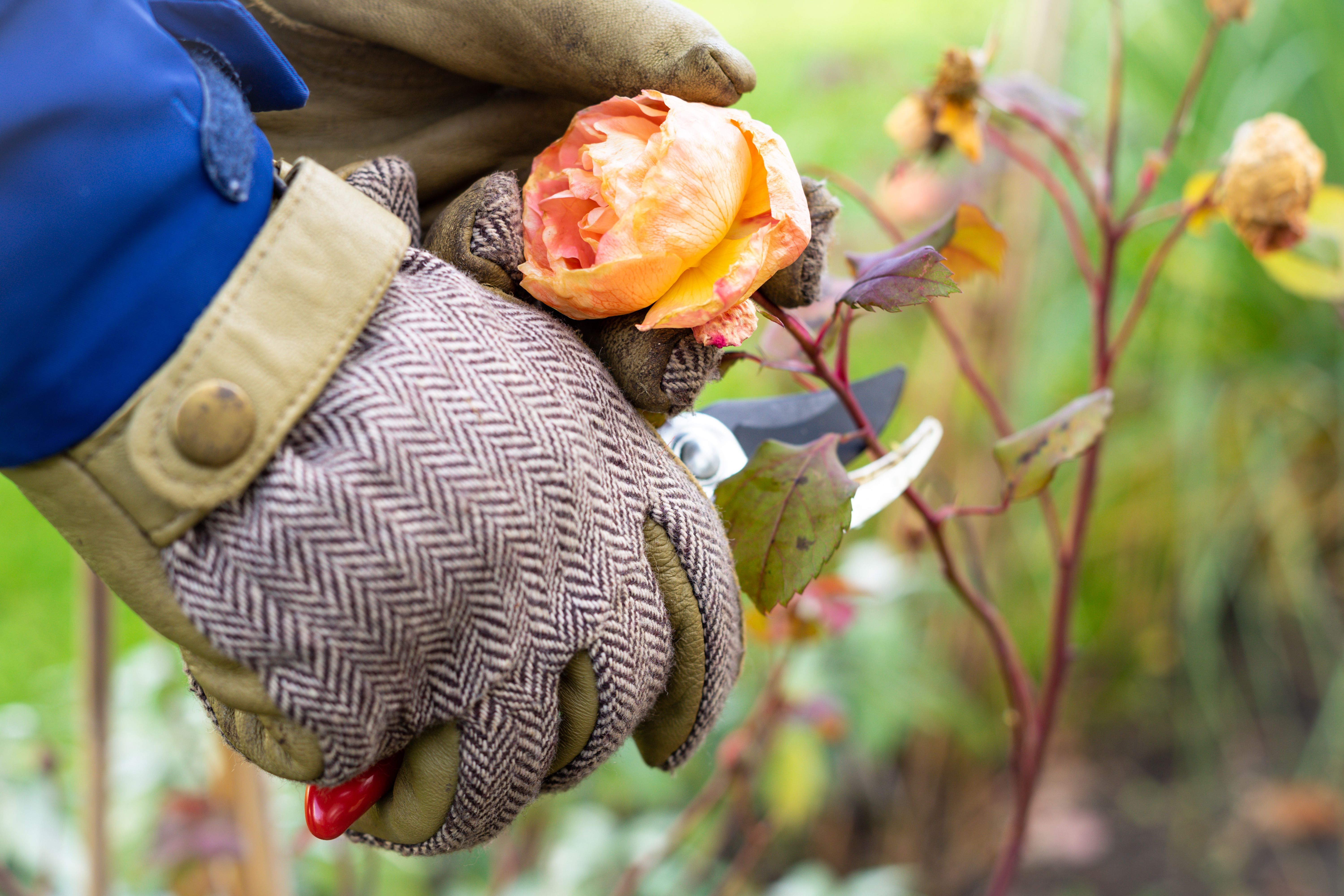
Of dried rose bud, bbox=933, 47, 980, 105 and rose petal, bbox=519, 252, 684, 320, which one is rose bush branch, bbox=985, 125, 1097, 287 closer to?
dried rose bud, bbox=933, 47, 980, 105

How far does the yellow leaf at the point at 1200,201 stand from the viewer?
714mm

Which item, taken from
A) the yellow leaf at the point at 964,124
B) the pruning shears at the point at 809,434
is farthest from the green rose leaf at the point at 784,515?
the yellow leaf at the point at 964,124

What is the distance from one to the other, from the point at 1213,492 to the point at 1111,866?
637 millimetres

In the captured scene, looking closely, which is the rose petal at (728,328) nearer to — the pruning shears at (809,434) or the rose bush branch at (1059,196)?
the pruning shears at (809,434)

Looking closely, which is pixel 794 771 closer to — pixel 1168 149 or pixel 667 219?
pixel 1168 149

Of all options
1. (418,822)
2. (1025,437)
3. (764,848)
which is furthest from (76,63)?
(764,848)

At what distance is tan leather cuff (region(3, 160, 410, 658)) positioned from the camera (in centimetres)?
32

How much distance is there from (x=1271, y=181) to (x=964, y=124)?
0.69ft

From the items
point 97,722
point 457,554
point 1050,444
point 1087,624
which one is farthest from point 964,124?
point 1087,624

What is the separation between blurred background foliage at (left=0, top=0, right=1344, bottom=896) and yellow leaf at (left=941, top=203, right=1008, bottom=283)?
29.3 inches

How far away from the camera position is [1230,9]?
734 mm

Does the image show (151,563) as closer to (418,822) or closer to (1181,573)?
(418,822)

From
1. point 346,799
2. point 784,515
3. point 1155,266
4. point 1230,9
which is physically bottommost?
point 346,799

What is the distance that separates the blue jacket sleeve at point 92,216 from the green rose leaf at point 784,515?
10.4 inches
